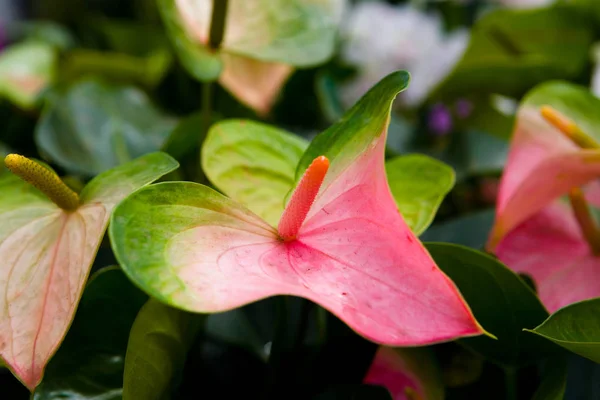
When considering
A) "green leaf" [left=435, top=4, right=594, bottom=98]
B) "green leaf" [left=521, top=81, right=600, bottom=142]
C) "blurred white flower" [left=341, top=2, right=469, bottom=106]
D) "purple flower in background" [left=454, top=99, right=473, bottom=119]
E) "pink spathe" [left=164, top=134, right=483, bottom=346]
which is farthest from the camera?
"blurred white flower" [left=341, top=2, right=469, bottom=106]

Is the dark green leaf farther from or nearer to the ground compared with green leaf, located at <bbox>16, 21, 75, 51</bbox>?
farther from the ground

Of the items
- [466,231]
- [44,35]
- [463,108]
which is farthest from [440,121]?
[44,35]

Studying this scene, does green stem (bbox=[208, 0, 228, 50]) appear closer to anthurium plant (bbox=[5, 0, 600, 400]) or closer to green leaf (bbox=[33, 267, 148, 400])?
anthurium plant (bbox=[5, 0, 600, 400])

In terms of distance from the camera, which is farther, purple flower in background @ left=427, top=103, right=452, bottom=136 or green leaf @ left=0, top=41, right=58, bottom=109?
purple flower in background @ left=427, top=103, right=452, bottom=136

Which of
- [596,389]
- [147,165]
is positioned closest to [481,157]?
[596,389]

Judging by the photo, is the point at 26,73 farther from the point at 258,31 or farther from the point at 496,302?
the point at 496,302

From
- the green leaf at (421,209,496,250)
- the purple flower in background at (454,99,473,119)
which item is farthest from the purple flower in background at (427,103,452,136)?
the green leaf at (421,209,496,250)
